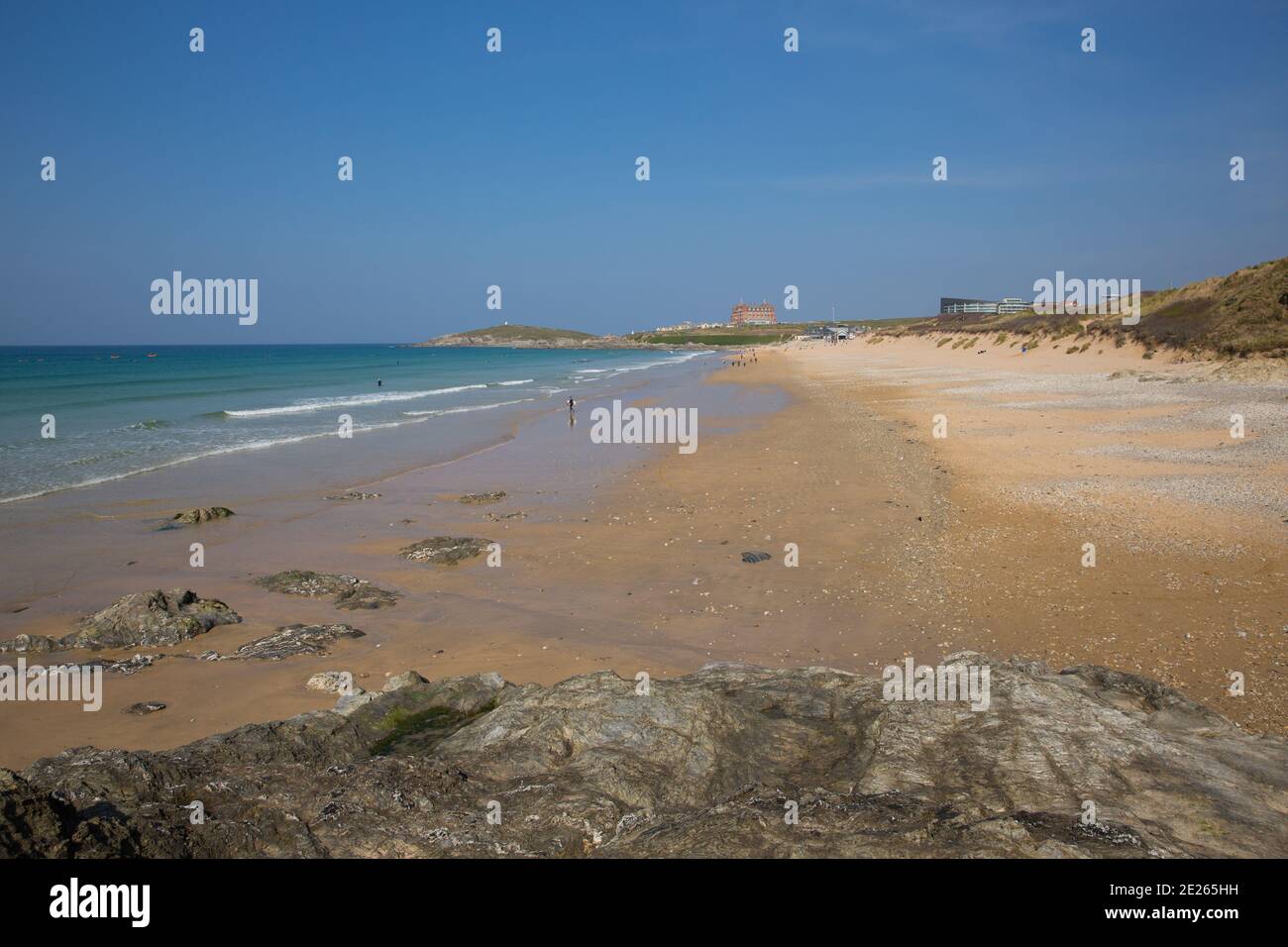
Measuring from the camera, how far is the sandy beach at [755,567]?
9.01m

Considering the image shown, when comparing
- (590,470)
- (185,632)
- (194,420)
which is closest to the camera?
(185,632)

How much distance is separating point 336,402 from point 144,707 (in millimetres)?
47924

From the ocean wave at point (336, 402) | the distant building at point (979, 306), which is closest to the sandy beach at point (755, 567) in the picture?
the ocean wave at point (336, 402)

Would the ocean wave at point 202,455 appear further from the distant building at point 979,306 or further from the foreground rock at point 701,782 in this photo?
the distant building at point 979,306

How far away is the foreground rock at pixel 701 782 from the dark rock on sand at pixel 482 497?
13.4 meters

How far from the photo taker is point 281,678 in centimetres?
930

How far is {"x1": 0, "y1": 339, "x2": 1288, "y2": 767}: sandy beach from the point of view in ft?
29.6

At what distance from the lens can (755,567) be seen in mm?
12852

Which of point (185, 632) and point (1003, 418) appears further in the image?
point (1003, 418)
